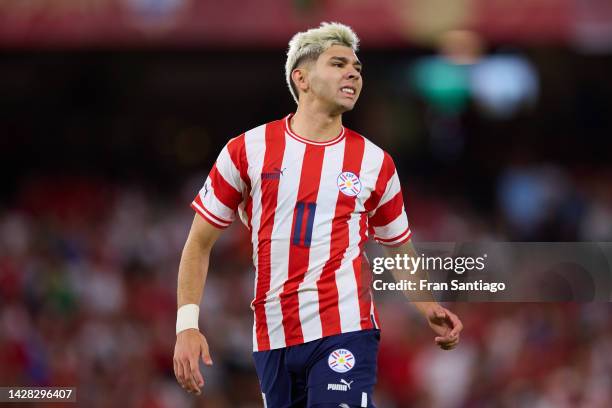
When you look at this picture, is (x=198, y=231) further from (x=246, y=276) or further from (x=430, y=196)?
(x=430, y=196)

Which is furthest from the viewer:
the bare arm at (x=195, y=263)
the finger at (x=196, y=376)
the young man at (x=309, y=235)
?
the bare arm at (x=195, y=263)

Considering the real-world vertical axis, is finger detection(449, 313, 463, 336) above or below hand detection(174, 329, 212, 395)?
above

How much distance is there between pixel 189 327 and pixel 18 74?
11.1 metres

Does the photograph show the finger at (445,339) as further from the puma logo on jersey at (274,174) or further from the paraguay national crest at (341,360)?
the puma logo on jersey at (274,174)

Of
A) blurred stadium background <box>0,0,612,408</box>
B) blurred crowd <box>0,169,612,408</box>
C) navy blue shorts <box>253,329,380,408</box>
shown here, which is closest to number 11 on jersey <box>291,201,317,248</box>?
navy blue shorts <box>253,329,380,408</box>

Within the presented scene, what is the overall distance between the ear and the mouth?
6.9 inches

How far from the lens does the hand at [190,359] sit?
4.58 metres

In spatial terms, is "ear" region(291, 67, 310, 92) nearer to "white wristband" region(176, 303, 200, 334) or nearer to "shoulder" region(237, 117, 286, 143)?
"shoulder" region(237, 117, 286, 143)

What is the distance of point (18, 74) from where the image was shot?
15.2 meters

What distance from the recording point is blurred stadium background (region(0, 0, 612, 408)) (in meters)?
9.91

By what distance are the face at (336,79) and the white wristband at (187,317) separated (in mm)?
967

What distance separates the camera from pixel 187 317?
4.82m

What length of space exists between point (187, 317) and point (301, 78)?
42.7 inches

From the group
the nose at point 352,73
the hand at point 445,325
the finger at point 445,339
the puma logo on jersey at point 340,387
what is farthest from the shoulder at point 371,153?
the puma logo on jersey at point 340,387
